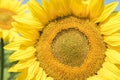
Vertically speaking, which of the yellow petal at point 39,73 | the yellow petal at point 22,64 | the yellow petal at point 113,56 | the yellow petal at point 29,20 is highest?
the yellow petal at point 29,20

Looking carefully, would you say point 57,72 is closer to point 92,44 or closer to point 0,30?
point 92,44

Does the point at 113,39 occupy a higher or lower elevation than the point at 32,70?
higher

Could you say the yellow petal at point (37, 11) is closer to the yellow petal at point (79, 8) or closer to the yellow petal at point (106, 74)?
the yellow petal at point (79, 8)

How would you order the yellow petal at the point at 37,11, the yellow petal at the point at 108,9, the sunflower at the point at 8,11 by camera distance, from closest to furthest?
1. the yellow petal at the point at 108,9
2. the yellow petal at the point at 37,11
3. the sunflower at the point at 8,11

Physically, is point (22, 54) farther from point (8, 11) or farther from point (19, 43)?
point (8, 11)

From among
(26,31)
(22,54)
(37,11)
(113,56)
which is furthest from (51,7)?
(113,56)

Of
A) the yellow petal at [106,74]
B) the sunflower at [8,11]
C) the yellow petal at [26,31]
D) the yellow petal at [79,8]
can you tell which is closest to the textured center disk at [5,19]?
the sunflower at [8,11]

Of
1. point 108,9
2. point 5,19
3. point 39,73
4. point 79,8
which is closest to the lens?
point 108,9
